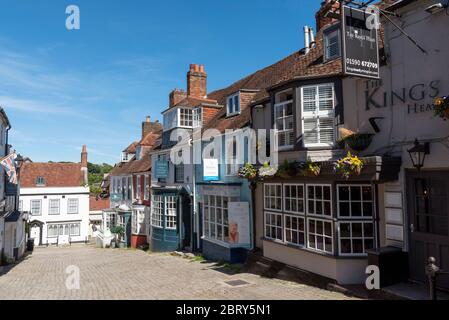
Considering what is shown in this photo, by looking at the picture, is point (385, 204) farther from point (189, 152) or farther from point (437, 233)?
point (189, 152)

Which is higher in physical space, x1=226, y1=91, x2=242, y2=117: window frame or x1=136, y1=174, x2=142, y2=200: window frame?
x1=226, y1=91, x2=242, y2=117: window frame

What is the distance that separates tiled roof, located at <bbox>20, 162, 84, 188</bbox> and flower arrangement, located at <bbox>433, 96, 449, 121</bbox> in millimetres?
42666

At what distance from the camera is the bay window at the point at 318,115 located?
1091cm

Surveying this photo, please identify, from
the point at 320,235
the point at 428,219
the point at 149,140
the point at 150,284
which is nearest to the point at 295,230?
the point at 320,235

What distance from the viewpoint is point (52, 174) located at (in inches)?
1719

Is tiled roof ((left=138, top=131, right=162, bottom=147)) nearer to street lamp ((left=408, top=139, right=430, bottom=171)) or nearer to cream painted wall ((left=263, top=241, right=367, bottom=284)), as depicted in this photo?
cream painted wall ((left=263, top=241, right=367, bottom=284))

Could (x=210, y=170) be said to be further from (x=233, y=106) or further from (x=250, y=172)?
(x=233, y=106)

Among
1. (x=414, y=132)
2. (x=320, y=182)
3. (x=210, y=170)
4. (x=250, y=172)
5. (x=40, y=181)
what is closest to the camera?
(x=414, y=132)

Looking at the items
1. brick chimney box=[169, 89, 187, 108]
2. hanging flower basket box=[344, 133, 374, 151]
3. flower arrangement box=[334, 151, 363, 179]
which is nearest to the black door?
flower arrangement box=[334, 151, 363, 179]

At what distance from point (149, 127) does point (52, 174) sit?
16406 mm

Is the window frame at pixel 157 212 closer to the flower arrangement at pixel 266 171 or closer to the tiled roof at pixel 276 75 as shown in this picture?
the tiled roof at pixel 276 75

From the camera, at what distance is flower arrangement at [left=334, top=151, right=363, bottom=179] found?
29.9 ft
